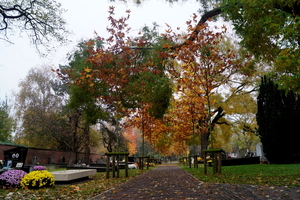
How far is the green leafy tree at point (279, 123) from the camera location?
18.6 m

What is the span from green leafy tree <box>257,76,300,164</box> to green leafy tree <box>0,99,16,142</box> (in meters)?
27.4

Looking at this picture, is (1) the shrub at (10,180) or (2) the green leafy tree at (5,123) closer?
(1) the shrub at (10,180)

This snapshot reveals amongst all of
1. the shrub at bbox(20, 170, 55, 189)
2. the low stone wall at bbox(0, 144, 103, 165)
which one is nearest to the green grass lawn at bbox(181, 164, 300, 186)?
the shrub at bbox(20, 170, 55, 189)

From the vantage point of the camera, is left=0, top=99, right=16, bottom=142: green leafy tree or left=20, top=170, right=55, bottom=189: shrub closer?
left=20, top=170, right=55, bottom=189: shrub

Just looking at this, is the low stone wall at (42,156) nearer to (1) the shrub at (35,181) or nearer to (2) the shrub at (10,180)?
(2) the shrub at (10,180)

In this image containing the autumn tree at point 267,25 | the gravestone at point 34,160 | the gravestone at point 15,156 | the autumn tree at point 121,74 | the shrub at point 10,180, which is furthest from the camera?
the gravestone at point 34,160

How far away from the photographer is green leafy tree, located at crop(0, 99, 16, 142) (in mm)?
28766

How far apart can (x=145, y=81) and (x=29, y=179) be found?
697 cm

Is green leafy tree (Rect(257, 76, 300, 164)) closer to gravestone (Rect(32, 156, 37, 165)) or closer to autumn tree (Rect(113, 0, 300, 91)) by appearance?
autumn tree (Rect(113, 0, 300, 91))

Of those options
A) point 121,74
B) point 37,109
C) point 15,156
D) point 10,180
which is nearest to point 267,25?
point 121,74

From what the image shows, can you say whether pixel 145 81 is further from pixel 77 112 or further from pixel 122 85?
pixel 77 112

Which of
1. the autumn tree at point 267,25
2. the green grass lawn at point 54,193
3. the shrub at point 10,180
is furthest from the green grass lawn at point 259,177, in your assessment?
the shrub at point 10,180

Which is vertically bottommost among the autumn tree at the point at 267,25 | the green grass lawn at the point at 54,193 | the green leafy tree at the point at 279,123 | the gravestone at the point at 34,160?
the gravestone at the point at 34,160

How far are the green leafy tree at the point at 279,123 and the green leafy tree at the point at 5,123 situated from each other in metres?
27.4
